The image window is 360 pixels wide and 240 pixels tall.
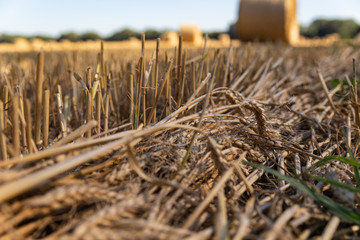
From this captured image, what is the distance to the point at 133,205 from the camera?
0.50m

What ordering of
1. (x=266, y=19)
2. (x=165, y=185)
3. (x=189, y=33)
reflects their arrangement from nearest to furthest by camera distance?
(x=165, y=185)
(x=266, y=19)
(x=189, y=33)

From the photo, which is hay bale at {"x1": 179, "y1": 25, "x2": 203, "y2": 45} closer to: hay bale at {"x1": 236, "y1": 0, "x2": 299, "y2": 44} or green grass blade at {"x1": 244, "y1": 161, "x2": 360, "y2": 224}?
hay bale at {"x1": 236, "y1": 0, "x2": 299, "y2": 44}

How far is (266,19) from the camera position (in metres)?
5.00

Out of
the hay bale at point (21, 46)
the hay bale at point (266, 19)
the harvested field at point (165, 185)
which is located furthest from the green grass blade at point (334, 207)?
the hay bale at point (266, 19)

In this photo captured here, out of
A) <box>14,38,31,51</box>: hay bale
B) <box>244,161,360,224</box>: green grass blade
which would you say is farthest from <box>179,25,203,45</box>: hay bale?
<box>244,161,360,224</box>: green grass blade

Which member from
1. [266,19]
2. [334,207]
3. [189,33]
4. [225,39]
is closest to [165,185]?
[334,207]

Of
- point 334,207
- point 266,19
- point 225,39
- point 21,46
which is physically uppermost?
point 266,19

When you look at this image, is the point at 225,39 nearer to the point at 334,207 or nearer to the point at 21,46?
the point at 21,46

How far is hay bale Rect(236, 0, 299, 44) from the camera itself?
4.93 metres

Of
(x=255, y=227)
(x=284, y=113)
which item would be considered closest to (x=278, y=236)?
(x=255, y=227)

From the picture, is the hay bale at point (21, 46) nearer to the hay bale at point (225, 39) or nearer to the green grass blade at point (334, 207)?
the hay bale at point (225, 39)

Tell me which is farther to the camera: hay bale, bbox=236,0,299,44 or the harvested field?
hay bale, bbox=236,0,299,44

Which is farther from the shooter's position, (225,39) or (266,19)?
(225,39)

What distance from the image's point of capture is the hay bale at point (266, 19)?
194 inches
